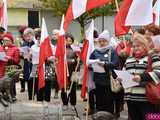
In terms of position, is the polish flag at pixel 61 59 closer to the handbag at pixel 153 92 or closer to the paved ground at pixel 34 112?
the handbag at pixel 153 92

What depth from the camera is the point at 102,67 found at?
9.41m

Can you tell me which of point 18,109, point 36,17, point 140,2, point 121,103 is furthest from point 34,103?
point 36,17

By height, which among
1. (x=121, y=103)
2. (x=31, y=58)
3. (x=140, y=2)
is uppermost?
(x=140, y=2)

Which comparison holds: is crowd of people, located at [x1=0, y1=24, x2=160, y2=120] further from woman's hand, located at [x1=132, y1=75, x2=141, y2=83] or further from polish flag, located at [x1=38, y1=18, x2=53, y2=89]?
polish flag, located at [x1=38, y1=18, x2=53, y2=89]

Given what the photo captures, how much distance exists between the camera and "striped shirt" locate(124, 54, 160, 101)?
602 cm

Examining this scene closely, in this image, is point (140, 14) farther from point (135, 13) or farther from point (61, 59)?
point (61, 59)

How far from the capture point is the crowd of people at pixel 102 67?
6227 millimetres

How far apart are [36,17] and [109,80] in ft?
83.1

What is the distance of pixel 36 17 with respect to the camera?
34500mm

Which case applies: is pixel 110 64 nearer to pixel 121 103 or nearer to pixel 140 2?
pixel 121 103

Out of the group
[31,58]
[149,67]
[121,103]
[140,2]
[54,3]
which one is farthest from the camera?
[54,3]

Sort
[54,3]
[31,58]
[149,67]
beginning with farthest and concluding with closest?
[54,3] → [31,58] → [149,67]

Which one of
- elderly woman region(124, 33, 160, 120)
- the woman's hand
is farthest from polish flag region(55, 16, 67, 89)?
the woman's hand

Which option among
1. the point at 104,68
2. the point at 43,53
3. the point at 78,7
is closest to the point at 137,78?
the point at 78,7
